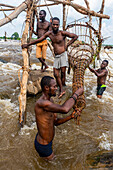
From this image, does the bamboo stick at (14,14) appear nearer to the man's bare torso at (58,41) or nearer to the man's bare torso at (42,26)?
the man's bare torso at (58,41)

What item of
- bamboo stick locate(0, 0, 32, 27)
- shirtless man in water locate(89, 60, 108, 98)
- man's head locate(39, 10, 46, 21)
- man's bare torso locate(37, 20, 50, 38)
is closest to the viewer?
bamboo stick locate(0, 0, 32, 27)

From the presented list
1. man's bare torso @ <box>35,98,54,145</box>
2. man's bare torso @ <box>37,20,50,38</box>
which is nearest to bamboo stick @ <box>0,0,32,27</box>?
man's bare torso @ <box>37,20,50,38</box>

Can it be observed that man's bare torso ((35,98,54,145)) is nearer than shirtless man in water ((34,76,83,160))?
No

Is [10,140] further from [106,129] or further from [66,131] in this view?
[106,129]

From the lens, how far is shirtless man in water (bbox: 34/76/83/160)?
5.58ft

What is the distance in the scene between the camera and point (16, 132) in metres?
2.93

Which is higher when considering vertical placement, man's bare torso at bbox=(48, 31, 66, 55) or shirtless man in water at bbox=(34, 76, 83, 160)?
man's bare torso at bbox=(48, 31, 66, 55)

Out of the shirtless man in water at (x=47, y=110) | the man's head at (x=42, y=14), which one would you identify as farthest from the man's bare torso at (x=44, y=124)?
the man's head at (x=42, y=14)

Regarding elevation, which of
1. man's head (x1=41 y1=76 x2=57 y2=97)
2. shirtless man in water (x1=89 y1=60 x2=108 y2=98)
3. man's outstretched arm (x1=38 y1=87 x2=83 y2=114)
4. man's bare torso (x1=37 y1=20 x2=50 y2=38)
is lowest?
shirtless man in water (x1=89 y1=60 x2=108 y2=98)

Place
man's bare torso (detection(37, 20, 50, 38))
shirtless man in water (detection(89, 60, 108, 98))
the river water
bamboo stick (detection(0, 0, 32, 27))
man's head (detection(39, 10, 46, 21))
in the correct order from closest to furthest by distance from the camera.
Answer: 1. the river water
2. bamboo stick (detection(0, 0, 32, 27))
3. man's head (detection(39, 10, 46, 21))
4. man's bare torso (detection(37, 20, 50, 38))
5. shirtless man in water (detection(89, 60, 108, 98))

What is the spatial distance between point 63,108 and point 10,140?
162 cm

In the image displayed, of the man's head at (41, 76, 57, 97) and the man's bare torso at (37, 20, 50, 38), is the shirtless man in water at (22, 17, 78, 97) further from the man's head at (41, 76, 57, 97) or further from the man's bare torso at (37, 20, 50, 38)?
the man's head at (41, 76, 57, 97)

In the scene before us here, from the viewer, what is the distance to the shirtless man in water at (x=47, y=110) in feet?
5.58

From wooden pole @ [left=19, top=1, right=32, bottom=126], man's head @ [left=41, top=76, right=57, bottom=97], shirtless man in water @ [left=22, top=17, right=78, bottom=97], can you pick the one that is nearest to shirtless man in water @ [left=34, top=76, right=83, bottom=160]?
man's head @ [left=41, top=76, right=57, bottom=97]
